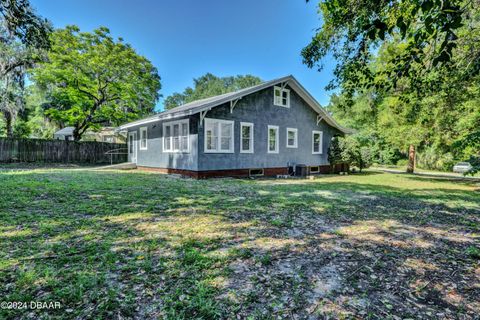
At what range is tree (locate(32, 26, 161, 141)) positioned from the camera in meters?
17.1

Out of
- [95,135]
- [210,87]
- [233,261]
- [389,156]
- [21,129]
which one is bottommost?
[233,261]

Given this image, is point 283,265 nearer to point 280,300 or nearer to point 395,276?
point 280,300

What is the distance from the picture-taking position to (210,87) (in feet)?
162

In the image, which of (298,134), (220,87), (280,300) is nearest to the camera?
(280,300)

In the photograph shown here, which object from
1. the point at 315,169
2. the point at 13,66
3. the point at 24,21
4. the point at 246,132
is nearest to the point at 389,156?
the point at 315,169

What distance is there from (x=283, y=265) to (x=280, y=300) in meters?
0.70

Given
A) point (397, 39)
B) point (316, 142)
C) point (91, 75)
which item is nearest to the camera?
point (397, 39)

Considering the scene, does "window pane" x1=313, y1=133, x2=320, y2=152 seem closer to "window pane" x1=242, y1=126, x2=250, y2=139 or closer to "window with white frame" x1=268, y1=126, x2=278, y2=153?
"window with white frame" x1=268, y1=126, x2=278, y2=153

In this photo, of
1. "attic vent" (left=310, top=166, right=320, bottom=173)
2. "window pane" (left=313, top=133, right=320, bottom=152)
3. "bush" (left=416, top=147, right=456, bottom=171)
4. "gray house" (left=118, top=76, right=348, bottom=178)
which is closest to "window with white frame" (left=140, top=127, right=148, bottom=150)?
"gray house" (left=118, top=76, right=348, bottom=178)

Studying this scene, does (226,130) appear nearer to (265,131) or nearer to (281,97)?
(265,131)

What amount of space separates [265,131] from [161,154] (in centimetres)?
571

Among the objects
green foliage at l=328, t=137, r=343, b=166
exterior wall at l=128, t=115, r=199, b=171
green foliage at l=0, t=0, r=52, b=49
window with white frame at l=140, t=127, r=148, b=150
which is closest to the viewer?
green foliage at l=0, t=0, r=52, b=49

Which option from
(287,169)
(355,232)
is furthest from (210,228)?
(287,169)

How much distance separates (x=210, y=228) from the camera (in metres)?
4.25
